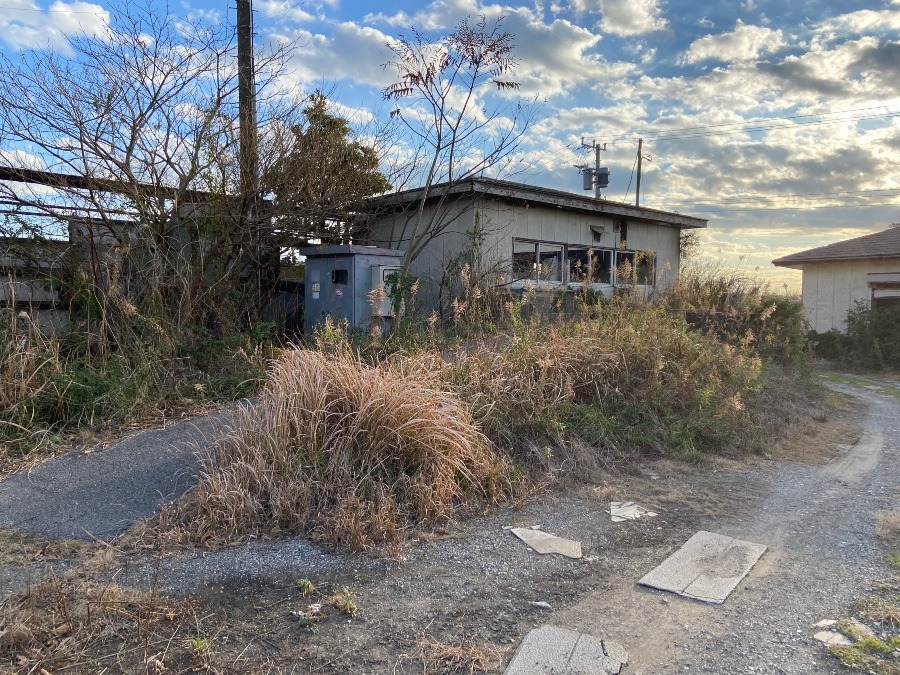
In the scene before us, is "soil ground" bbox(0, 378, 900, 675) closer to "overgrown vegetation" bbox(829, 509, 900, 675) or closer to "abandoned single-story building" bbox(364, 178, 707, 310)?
"overgrown vegetation" bbox(829, 509, 900, 675)

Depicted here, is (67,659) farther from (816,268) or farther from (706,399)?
(816,268)

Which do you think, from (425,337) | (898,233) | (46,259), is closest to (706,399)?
(425,337)

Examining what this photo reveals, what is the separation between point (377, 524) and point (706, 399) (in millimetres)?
Result: 4367

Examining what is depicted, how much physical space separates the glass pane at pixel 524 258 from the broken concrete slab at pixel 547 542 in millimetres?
→ 8111

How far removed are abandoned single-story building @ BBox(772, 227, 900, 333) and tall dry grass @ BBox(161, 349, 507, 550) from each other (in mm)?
15856

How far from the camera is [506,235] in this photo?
12.1 m

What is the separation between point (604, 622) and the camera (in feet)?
10.4

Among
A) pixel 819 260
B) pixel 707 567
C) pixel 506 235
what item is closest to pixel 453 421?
pixel 707 567

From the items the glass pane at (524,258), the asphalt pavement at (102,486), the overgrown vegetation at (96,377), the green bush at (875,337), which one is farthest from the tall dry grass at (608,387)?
the green bush at (875,337)

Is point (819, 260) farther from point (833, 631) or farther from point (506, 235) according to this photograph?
point (833, 631)

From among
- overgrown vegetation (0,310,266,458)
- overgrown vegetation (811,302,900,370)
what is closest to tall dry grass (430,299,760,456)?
overgrown vegetation (0,310,266,458)

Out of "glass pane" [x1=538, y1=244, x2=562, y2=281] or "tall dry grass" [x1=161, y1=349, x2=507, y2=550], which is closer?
"tall dry grass" [x1=161, y1=349, x2=507, y2=550]

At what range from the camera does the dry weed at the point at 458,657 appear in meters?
2.75

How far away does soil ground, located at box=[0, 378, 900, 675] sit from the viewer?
2.83 meters
